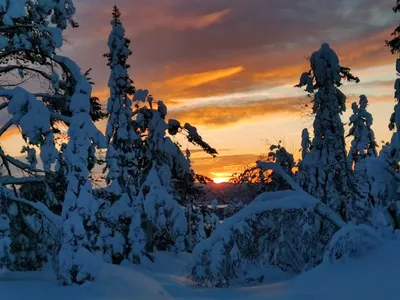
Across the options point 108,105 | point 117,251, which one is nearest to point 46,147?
point 117,251

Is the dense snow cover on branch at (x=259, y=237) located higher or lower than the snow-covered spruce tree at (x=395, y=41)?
lower

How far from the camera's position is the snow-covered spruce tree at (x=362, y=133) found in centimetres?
4019

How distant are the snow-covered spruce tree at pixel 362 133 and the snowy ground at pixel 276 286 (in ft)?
99.3

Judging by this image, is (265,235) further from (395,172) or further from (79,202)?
(79,202)

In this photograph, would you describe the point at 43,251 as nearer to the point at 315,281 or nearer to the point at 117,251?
the point at 315,281

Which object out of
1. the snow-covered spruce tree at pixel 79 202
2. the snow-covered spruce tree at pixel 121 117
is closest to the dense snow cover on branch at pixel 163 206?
the snow-covered spruce tree at pixel 121 117

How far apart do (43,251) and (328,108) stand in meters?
17.3

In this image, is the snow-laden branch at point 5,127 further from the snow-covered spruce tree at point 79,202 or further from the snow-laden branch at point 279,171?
the snow-laden branch at point 279,171

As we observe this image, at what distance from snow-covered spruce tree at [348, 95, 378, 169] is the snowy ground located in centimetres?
3027

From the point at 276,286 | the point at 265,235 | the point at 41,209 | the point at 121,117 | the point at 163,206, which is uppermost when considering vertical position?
the point at 121,117

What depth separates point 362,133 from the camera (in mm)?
40500

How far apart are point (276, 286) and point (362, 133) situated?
104 feet

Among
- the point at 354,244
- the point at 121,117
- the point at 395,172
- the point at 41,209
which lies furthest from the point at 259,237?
the point at 121,117

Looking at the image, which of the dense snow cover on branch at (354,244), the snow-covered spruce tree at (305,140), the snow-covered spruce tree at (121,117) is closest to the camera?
the dense snow cover on branch at (354,244)
